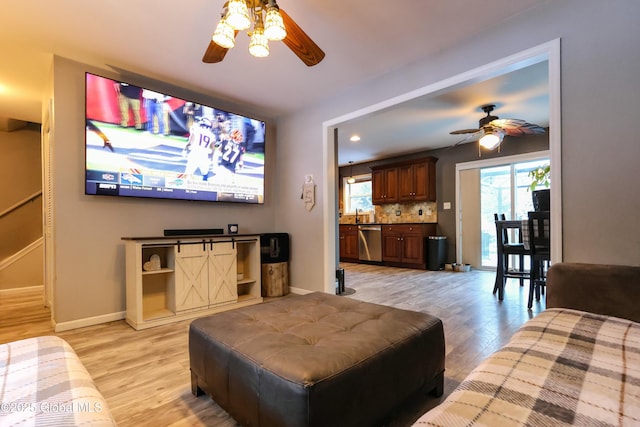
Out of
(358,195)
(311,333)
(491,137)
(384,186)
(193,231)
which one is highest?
(491,137)

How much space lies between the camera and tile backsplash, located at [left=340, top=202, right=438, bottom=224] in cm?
646

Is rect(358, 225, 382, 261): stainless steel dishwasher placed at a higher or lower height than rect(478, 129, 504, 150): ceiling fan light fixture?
lower

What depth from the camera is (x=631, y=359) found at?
101 centimetres

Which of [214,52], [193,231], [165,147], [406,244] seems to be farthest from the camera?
[406,244]

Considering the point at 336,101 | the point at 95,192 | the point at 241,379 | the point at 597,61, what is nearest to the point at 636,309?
the point at 597,61

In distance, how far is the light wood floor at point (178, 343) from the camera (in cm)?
150

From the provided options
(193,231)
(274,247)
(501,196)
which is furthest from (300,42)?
(501,196)

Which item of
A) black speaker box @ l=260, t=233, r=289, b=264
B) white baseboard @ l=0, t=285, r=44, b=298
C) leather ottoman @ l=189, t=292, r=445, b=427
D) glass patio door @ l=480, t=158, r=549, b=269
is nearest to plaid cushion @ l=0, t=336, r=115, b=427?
leather ottoman @ l=189, t=292, r=445, b=427

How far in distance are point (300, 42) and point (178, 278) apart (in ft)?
7.71

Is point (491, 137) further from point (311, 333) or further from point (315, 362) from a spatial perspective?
point (315, 362)

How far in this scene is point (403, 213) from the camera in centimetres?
692

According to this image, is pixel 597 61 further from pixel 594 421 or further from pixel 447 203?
pixel 447 203

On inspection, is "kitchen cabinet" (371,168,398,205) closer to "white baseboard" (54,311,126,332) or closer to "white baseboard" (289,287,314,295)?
"white baseboard" (289,287,314,295)

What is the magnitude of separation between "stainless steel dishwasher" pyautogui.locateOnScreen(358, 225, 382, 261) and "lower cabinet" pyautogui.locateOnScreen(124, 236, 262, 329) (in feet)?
12.3
